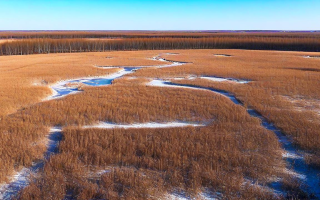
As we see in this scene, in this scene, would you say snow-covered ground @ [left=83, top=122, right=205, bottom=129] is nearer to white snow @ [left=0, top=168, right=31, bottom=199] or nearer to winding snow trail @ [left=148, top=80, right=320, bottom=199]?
winding snow trail @ [left=148, top=80, right=320, bottom=199]

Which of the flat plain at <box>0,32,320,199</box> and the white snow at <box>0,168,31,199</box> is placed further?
the flat plain at <box>0,32,320,199</box>

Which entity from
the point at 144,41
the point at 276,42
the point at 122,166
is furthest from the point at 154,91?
the point at 276,42

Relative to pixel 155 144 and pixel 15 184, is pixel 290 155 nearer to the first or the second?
pixel 155 144

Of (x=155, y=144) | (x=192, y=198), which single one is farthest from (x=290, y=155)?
(x=155, y=144)

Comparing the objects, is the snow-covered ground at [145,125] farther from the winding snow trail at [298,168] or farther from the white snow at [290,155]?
the white snow at [290,155]

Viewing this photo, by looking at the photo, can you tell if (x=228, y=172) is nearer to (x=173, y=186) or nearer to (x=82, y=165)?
(x=173, y=186)

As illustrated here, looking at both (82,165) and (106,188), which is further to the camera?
(82,165)

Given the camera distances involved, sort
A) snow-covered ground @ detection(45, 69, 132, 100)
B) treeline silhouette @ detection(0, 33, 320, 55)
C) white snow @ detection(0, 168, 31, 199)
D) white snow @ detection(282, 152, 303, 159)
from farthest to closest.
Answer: treeline silhouette @ detection(0, 33, 320, 55) → snow-covered ground @ detection(45, 69, 132, 100) → white snow @ detection(282, 152, 303, 159) → white snow @ detection(0, 168, 31, 199)

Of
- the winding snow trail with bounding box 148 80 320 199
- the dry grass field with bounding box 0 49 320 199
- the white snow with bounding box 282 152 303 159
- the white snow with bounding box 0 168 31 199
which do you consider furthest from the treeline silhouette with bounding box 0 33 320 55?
the white snow with bounding box 282 152 303 159

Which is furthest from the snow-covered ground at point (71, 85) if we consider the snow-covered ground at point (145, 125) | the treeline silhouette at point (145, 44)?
the treeline silhouette at point (145, 44)

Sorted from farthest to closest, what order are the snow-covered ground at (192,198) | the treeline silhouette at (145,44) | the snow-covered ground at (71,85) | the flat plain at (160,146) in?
the treeline silhouette at (145,44) < the snow-covered ground at (71,85) < the flat plain at (160,146) < the snow-covered ground at (192,198)

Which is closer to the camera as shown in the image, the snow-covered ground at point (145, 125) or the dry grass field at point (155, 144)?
the dry grass field at point (155, 144)
